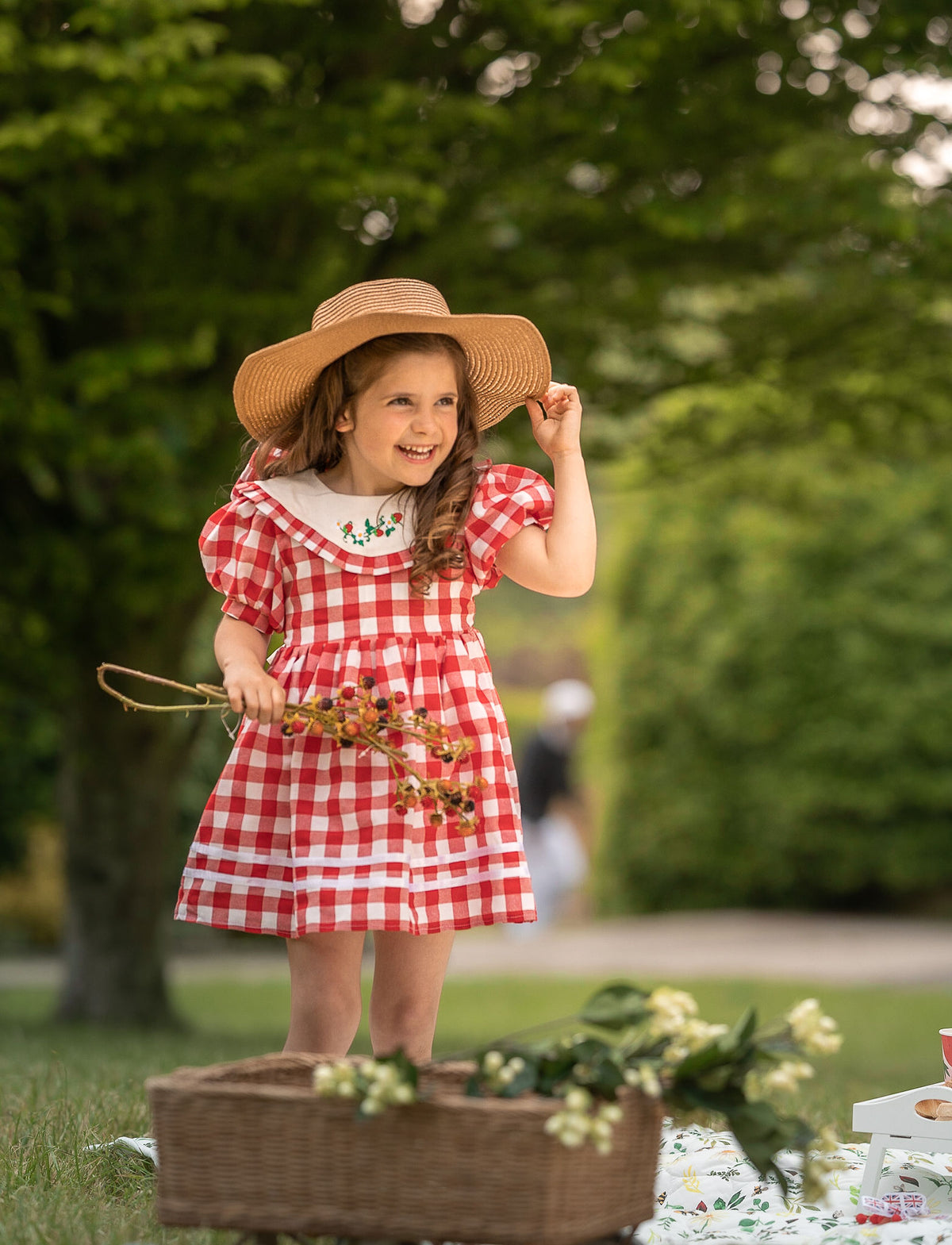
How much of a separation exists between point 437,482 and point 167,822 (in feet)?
15.0

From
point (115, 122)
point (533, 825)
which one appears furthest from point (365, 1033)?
point (115, 122)

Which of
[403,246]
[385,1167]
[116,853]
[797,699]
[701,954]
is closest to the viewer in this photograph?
[385,1167]

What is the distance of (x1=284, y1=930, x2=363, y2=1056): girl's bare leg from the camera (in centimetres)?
243

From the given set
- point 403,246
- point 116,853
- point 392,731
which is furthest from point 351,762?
point 116,853

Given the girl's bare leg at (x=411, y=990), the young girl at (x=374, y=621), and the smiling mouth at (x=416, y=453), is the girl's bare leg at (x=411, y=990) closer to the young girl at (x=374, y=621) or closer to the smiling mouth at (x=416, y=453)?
the young girl at (x=374, y=621)

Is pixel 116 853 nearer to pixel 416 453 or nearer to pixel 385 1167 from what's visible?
pixel 416 453

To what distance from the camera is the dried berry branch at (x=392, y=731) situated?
7.52ft

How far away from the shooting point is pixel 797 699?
11273 mm

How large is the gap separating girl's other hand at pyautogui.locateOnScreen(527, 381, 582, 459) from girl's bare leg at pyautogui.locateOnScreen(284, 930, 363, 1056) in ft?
3.02

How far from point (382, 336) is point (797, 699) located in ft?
30.3

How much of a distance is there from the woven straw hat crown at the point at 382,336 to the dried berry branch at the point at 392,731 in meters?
0.59

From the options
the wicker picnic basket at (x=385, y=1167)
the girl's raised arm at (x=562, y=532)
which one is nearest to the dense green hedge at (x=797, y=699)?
the girl's raised arm at (x=562, y=532)

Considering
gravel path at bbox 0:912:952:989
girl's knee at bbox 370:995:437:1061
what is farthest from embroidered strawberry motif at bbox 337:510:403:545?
gravel path at bbox 0:912:952:989

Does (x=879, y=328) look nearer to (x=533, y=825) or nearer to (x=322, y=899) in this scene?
(x=322, y=899)
